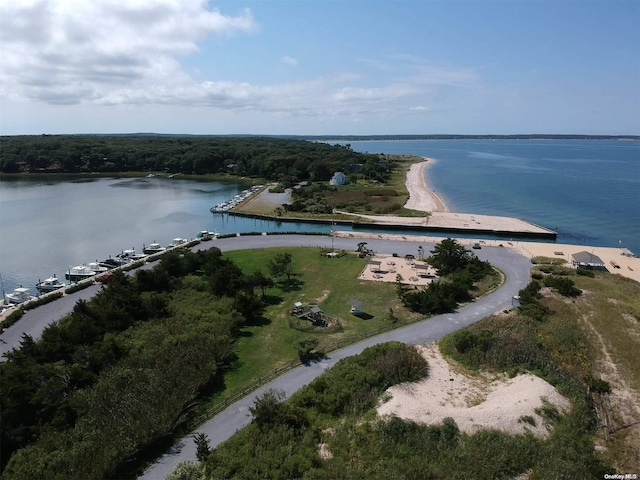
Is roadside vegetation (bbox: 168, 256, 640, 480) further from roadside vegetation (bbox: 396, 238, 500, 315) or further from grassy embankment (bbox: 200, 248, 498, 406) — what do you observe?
roadside vegetation (bbox: 396, 238, 500, 315)

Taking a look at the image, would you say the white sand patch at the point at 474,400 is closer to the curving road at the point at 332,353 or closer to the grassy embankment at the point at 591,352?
the grassy embankment at the point at 591,352

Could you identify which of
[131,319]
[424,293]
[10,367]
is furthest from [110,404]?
[424,293]

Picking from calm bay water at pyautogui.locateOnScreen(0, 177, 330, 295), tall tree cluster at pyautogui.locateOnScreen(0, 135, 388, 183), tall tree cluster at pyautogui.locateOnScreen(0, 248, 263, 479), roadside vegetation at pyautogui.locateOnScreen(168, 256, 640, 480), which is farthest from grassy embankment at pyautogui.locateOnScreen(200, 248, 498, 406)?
tall tree cluster at pyautogui.locateOnScreen(0, 135, 388, 183)

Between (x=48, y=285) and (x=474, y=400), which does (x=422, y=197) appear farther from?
(x=474, y=400)

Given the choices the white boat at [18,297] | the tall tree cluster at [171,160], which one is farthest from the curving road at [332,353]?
the tall tree cluster at [171,160]

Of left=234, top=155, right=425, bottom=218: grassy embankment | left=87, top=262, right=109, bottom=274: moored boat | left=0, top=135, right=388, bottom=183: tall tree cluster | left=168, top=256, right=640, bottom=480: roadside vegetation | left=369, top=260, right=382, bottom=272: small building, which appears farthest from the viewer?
left=0, top=135, right=388, bottom=183: tall tree cluster

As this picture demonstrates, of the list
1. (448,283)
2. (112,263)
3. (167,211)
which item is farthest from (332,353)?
(167,211)
